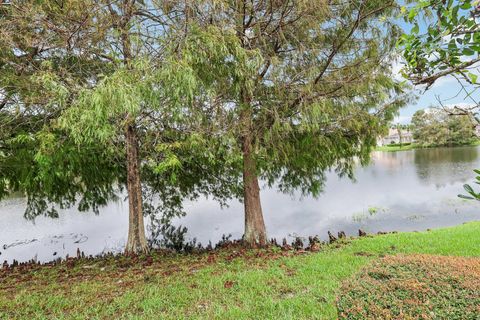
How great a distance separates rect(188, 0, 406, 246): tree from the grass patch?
312cm

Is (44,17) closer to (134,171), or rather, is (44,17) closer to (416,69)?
(134,171)

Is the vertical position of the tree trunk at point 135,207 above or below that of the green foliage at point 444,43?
below

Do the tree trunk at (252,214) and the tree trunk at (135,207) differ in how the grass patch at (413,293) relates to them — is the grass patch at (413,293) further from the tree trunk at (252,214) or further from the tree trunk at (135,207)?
the tree trunk at (135,207)

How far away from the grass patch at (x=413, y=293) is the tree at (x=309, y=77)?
3125 millimetres

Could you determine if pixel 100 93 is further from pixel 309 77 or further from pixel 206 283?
pixel 309 77

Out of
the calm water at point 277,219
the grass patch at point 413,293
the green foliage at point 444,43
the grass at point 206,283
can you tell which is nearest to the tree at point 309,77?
the grass at point 206,283

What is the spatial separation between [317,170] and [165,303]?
4.94 meters

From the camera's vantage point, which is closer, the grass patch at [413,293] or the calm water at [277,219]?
the grass patch at [413,293]

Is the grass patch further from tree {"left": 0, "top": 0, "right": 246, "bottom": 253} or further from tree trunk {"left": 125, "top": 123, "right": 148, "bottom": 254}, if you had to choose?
tree trunk {"left": 125, "top": 123, "right": 148, "bottom": 254}

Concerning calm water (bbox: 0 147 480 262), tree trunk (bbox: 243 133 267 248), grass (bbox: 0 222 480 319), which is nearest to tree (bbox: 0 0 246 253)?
tree trunk (bbox: 243 133 267 248)

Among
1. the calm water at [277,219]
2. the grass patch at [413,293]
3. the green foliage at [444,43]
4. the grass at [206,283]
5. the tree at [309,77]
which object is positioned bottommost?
the calm water at [277,219]

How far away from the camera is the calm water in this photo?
9.92 m

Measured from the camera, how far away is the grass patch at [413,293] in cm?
193

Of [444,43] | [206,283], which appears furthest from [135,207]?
[444,43]
